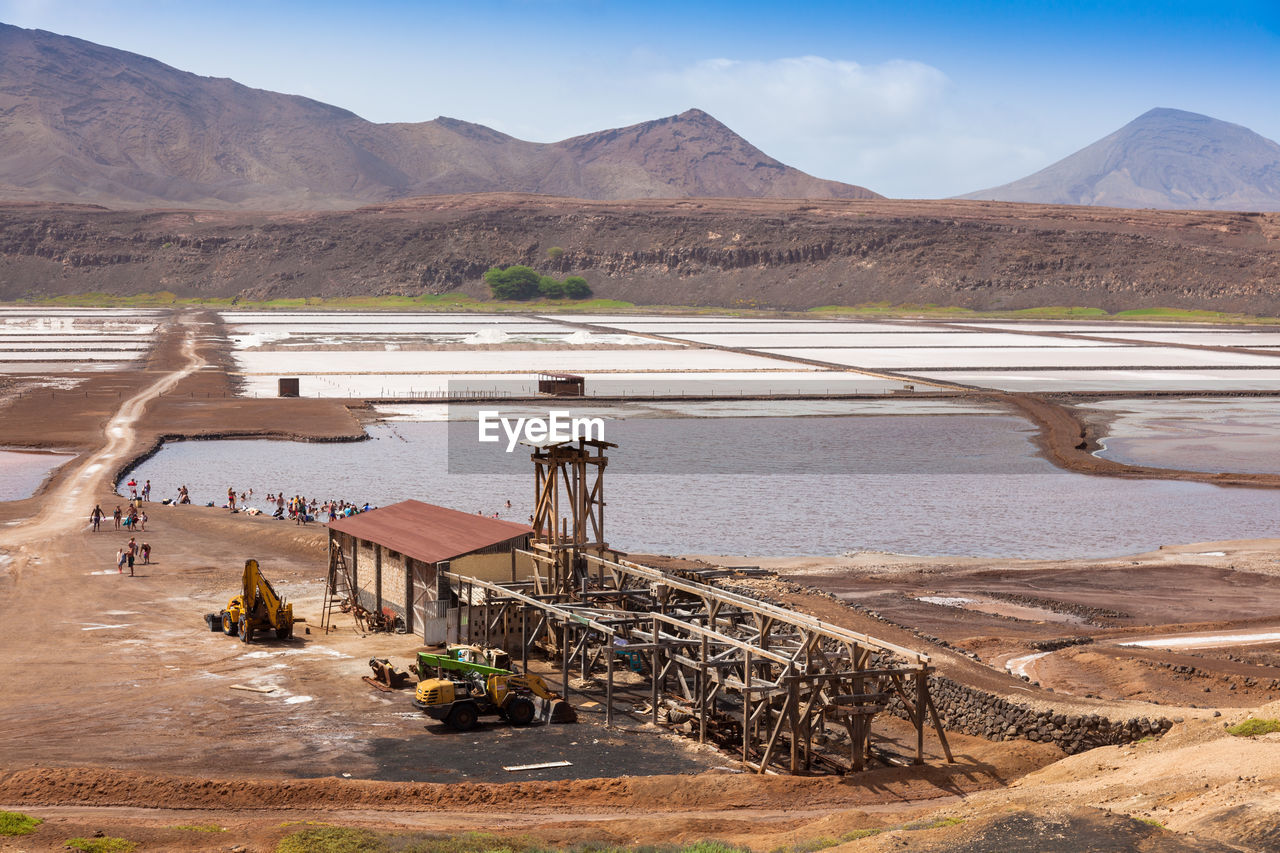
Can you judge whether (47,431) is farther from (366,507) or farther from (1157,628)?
(1157,628)

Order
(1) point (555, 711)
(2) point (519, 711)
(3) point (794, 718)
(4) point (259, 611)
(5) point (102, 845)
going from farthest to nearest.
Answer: (4) point (259, 611) < (1) point (555, 711) < (2) point (519, 711) < (3) point (794, 718) < (5) point (102, 845)

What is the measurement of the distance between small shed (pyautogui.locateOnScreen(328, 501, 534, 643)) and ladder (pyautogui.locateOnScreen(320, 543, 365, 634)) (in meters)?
0.14

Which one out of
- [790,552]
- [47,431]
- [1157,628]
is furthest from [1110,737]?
[47,431]

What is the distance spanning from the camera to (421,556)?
33156mm

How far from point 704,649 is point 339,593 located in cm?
1564

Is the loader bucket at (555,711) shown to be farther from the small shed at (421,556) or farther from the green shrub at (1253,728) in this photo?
the green shrub at (1253,728)

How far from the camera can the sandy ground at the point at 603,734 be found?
19297 millimetres

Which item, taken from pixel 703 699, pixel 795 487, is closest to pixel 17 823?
pixel 703 699

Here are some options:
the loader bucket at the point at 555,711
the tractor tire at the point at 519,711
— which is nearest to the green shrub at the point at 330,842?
the tractor tire at the point at 519,711

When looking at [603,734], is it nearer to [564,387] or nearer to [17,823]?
[17,823]

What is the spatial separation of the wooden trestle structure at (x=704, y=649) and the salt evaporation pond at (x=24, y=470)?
3153 centimetres

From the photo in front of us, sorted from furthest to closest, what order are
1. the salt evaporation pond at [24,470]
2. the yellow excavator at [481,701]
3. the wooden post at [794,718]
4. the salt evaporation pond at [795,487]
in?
1. the salt evaporation pond at [24,470]
2. the salt evaporation pond at [795,487]
3. the yellow excavator at [481,701]
4. the wooden post at [794,718]

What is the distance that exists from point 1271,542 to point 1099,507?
8465 millimetres

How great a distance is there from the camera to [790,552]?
45250 mm
